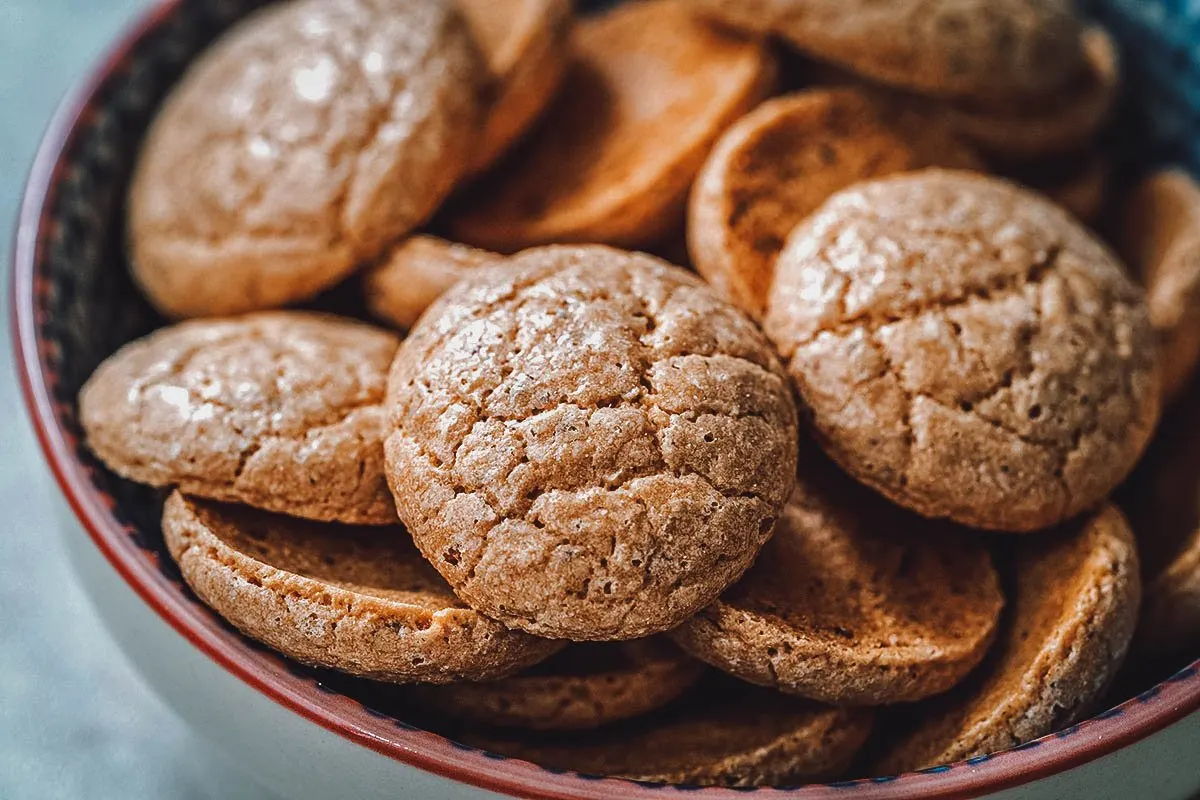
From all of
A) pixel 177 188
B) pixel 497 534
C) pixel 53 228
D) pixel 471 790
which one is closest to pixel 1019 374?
pixel 497 534

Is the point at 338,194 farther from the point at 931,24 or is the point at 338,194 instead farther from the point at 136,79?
the point at 931,24

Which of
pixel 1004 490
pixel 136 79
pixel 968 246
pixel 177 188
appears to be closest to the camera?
pixel 1004 490

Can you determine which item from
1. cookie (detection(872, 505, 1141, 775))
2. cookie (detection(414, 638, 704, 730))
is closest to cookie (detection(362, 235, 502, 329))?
cookie (detection(414, 638, 704, 730))

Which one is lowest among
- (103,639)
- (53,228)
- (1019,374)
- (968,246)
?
(103,639)

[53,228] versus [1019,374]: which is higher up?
[53,228]

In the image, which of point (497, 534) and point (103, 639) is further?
point (103, 639)

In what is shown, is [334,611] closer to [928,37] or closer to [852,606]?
[852,606]

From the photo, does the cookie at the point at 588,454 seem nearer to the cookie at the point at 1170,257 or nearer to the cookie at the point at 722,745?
the cookie at the point at 722,745

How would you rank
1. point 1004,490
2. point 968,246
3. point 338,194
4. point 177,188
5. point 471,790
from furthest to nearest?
point 177,188
point 338,194
point 968,246
point 1004,490
point 471,790
